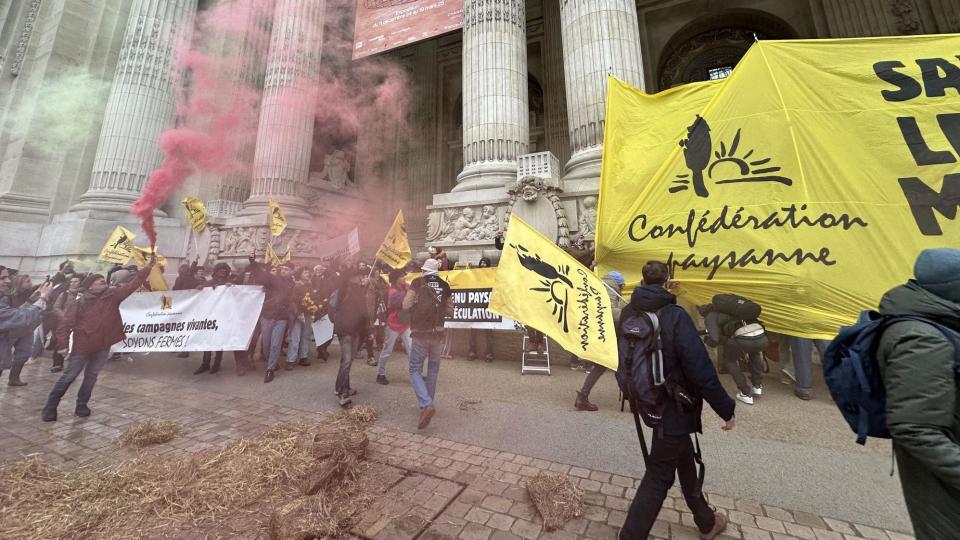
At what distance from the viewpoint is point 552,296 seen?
3.07m

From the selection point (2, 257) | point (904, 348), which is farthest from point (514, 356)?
point (2, 257)

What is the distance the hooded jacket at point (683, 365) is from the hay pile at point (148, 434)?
482 cm

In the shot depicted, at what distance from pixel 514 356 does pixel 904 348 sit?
240 inches

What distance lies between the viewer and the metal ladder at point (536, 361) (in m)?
6.31

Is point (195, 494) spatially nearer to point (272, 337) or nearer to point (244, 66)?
point (272, 337)

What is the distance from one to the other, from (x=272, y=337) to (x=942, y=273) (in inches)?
297

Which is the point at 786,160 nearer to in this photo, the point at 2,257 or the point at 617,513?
the point at 617,513

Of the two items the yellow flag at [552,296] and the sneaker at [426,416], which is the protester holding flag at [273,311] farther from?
the yellow flag at [552,296]

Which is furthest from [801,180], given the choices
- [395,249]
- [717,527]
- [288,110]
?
[288,110]

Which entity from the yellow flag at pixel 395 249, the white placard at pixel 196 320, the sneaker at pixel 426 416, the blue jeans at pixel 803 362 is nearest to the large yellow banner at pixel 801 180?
the sneaker at pixel 426 416

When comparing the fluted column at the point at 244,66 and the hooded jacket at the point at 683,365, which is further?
the fluted column at the point at 244,66

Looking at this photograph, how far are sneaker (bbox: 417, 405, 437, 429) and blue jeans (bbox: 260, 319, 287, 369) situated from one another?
11.6ft

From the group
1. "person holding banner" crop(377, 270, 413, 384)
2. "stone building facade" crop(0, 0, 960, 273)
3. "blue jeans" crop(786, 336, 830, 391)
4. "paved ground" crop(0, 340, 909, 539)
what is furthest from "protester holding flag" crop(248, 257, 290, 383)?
"blue jeans" crop(786, 336, 830, 391)

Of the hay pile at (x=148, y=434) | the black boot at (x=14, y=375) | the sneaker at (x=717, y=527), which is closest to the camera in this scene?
the sneaker at (x=717, y=527)
